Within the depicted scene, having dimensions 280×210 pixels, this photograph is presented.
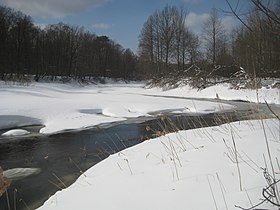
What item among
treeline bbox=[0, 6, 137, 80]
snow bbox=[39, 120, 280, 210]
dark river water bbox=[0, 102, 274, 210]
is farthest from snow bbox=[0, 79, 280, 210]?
treeline bbox=[0, 6, 137, 80]

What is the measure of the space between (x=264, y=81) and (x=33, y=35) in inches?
1832

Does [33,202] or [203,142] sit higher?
[203,142]

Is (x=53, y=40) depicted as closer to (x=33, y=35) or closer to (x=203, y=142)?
(x=33, y=35)

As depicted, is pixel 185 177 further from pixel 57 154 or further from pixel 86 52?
pixel 86 52

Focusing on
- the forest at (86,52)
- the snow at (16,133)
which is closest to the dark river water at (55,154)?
the snow at (16,133)

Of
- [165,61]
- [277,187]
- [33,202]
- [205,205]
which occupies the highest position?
[165,61]

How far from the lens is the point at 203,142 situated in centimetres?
477

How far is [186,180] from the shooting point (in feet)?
10.4

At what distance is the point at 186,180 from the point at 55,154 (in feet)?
17.2

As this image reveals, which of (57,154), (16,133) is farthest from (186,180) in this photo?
(16,133)

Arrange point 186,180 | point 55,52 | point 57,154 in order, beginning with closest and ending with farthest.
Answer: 1. point 186,180
2. point 57,154
3. point 55,52

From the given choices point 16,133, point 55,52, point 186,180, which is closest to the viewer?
point 186,180

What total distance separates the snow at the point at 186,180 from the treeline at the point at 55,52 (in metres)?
41.6

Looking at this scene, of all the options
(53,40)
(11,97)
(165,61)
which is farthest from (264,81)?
(53,40)
